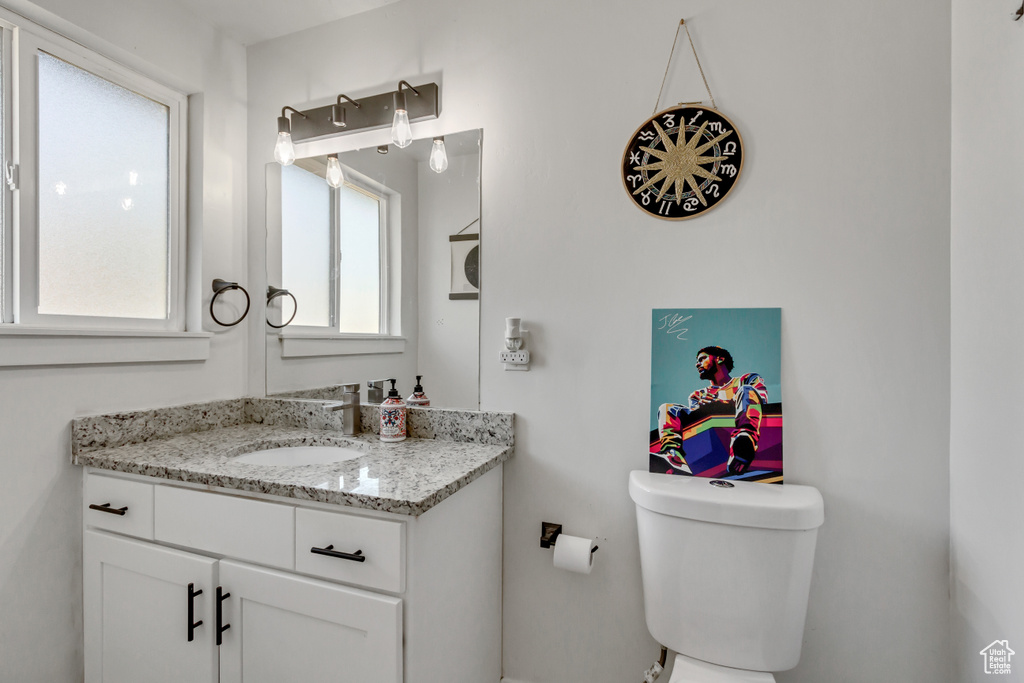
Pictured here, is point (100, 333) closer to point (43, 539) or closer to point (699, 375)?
point (43, 539)

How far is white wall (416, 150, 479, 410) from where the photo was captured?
1.58 meters

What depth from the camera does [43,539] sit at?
54.0 inches

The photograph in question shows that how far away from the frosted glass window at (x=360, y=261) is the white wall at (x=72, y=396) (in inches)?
19.1

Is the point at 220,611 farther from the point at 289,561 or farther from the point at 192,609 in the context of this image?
the point at 289,561

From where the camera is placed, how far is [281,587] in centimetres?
114

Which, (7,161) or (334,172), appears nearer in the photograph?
(7,161)

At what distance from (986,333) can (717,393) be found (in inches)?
21.5

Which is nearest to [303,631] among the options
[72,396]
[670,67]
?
[72,396]

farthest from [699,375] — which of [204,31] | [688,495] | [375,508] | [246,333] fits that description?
[204,31]

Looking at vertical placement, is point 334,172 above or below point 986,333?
above

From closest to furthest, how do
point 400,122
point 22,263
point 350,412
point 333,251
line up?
point 22,263 < point 400,122 < point 350,412 < point 333,251

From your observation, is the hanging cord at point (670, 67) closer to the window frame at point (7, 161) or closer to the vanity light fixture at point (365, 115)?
the vanity light fixture at point (365, 115)

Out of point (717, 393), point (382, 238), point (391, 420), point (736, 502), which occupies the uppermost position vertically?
point (382, 238)
